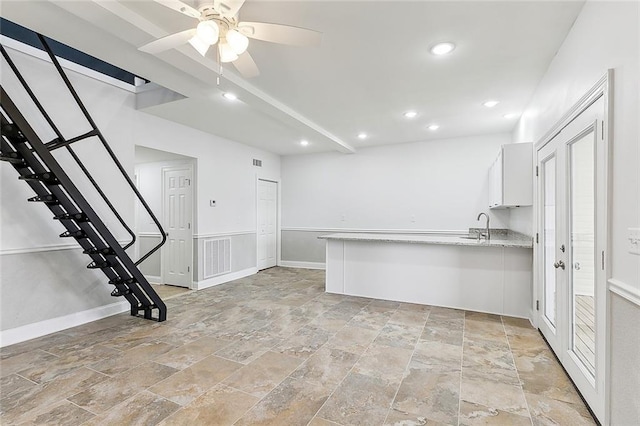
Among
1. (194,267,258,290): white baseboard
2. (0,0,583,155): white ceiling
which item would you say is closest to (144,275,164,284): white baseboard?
(194,267,258,290): white baseboard

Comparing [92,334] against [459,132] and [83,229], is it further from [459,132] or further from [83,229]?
[459,132]

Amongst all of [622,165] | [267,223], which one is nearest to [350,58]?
[622,165]

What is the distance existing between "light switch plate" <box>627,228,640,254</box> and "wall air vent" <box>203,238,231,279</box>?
5.18 metres

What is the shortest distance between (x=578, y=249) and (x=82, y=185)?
16.0 ft

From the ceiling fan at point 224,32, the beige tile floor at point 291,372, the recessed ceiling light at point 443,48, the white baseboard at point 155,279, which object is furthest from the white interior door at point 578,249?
the white baseboard at point 155,279

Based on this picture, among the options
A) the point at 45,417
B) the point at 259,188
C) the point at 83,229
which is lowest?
the point at 45,417

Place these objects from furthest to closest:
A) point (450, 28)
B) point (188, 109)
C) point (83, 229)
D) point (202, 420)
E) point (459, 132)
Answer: point (459, 132)
point (188, 109)
point (83, 229)
point (450, 28)
point (202, 420)

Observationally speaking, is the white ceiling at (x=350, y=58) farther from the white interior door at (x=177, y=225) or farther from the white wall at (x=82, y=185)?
the white interior door at (x=177, y=225)

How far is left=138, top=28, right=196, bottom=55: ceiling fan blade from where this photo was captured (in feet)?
6.41

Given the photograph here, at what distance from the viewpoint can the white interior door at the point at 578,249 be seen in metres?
1.80

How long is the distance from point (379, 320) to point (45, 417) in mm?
2969

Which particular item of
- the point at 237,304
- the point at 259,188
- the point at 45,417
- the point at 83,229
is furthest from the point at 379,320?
the point at 259,188

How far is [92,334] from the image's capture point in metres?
3.20

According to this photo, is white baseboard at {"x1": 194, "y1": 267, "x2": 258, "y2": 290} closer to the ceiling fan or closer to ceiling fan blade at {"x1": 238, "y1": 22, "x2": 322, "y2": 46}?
the ceiling fan
